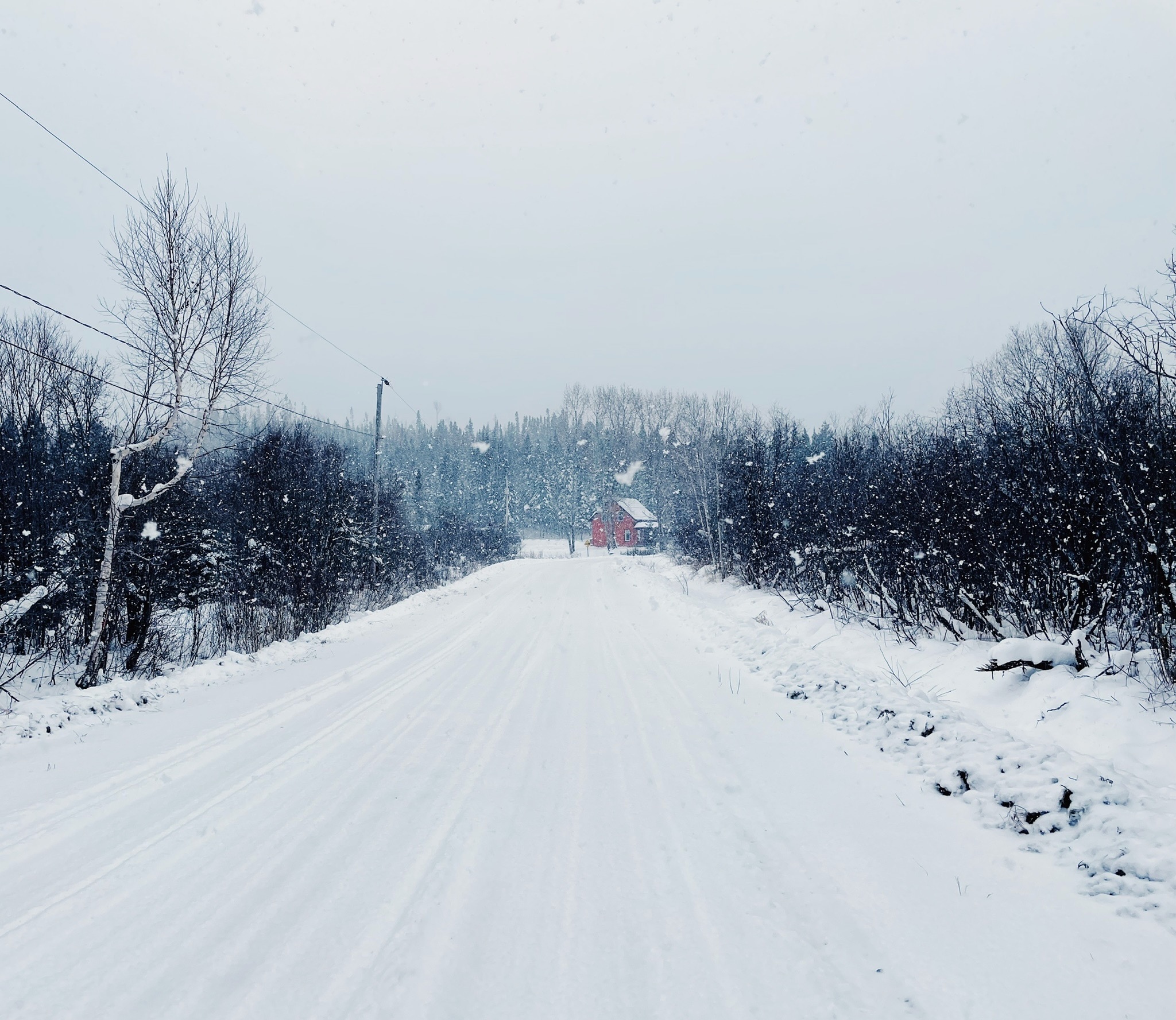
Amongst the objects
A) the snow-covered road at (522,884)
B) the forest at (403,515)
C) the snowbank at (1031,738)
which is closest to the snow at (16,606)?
the forest at (403,515)

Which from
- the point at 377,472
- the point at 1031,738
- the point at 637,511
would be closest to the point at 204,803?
the point at 1031,738

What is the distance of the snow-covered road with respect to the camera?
2.35 metres

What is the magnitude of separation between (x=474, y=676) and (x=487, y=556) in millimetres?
38050

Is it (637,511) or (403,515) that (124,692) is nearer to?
(403,515)

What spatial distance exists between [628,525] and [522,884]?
6606 cm

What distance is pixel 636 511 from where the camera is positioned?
2712 inches

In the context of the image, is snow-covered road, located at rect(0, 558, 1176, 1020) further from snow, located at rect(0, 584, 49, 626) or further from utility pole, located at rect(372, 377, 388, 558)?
utility pole, located at rect(372, 377, 388, 558)

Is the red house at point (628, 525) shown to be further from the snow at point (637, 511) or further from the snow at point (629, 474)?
the snow at point (629, 474)

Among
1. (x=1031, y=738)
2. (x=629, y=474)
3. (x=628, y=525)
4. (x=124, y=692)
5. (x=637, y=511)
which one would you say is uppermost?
(x=629, y=474)

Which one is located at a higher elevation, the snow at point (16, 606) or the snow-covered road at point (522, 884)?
the snow at point (16, 606)

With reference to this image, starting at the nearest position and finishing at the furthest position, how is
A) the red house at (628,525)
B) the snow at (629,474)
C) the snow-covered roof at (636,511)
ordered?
1. the red house at (628,525)
2. the snow-covered roof at (636,511)
3. the snow at (629,474)

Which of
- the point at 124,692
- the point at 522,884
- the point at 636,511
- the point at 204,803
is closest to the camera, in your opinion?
the point at 522,884

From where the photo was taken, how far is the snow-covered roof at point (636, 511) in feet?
223

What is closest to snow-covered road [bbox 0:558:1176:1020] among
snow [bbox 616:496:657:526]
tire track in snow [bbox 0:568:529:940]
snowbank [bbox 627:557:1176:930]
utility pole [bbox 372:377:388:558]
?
tire track in snow [bbox 0:568:529:940]
